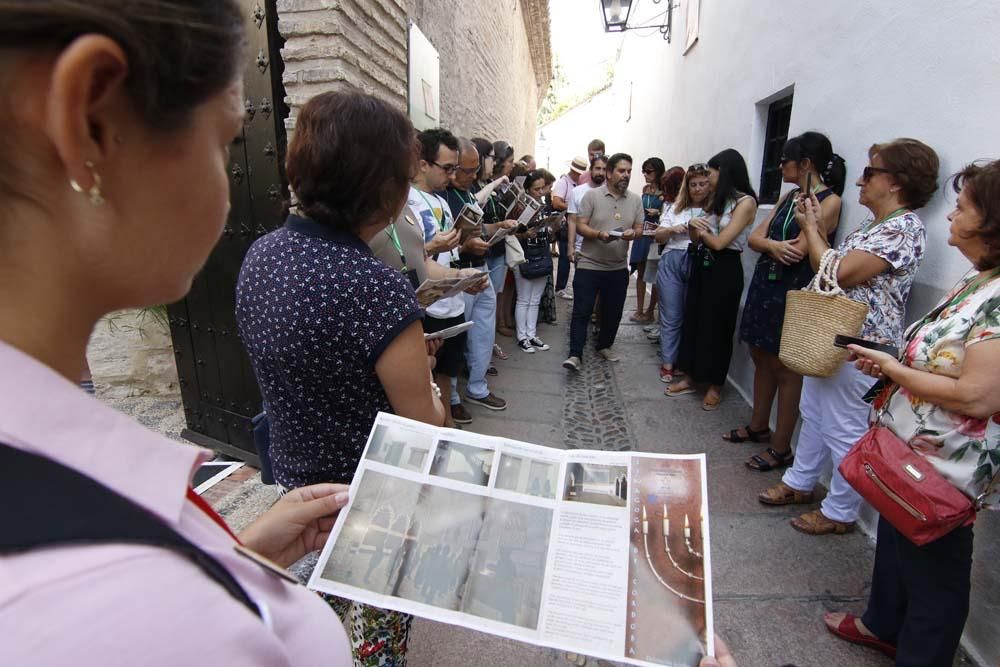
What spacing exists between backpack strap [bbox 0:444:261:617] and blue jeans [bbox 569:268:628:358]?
16.7 ft

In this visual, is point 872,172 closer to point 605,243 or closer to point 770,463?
point 770,463

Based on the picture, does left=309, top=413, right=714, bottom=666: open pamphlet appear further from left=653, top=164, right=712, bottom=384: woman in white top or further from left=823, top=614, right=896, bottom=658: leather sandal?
left=653, top=164, right=712, bottom=384: woman in white top

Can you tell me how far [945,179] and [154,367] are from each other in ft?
15.6

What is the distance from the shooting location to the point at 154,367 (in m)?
3.87

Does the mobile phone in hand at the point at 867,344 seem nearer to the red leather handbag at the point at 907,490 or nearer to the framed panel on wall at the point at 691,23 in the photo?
the red leather handbag at the point at 907,490

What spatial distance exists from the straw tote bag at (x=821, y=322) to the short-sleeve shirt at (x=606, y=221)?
262 cm

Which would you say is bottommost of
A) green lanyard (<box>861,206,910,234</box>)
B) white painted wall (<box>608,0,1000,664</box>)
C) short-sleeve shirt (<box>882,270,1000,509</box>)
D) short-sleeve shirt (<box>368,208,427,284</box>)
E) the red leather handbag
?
the red leather handbag

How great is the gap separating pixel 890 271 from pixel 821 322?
374 millimetres

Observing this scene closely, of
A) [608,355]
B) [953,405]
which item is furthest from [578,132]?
[953,405]

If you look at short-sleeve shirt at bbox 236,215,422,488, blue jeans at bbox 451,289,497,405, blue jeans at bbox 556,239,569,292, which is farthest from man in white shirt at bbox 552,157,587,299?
short-sleeve shirt at bbox 236,215,422,488

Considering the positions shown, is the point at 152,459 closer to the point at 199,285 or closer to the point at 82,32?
the point at 82,32

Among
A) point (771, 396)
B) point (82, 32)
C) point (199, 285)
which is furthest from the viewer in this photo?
point (771, 396)

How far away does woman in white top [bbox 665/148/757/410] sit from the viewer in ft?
13.8

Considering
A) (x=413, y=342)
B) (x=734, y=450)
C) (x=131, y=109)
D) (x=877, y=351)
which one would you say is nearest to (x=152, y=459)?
(x=131, y=109)
